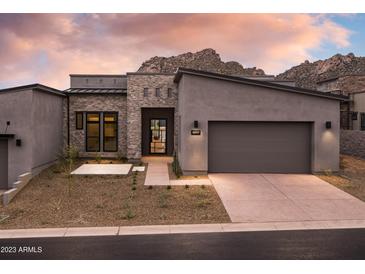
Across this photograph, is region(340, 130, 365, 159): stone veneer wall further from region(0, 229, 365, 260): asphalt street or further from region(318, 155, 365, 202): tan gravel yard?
region(0, 229, 365, 260): asphalt street

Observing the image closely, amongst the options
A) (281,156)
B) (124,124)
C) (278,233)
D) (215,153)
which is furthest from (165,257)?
(124,124)

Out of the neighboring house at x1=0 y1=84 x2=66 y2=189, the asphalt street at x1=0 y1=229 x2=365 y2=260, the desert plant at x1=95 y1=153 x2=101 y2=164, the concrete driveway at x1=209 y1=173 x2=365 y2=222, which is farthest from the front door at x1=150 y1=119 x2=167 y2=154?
the asphalt street at x1=0 y1=229 x2=365 y2=260

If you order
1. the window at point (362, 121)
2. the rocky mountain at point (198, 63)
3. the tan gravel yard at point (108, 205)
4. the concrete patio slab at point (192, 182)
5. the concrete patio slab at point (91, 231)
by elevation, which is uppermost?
the rocky mountain at point (198, 63)

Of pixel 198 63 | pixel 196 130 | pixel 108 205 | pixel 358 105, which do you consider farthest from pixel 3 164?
pixel 198 63

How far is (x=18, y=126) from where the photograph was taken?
15469 millimetres

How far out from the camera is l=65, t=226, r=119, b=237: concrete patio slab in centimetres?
873

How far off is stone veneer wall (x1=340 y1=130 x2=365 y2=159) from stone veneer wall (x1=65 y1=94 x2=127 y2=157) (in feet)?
50.0

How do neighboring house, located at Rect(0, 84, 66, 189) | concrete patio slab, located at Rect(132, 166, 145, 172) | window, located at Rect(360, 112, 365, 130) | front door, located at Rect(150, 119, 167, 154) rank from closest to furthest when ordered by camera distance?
1. neighboring house, located at Rect(0, 84, 66, 189)
2. concrete patio slab, located at Rect(132, 166, 145, 172)
3. front door, located at Rect(150, 119, 167, 154)
4. window, located at Rect(360, 112, 365, 130)

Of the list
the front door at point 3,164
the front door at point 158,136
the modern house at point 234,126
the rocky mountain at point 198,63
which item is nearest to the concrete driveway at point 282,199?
the modern house at point 234,126

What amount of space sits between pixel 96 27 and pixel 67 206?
115 ft

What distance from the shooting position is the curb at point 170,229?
8797mm

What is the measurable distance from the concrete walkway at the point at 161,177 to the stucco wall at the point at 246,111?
118 centimetres

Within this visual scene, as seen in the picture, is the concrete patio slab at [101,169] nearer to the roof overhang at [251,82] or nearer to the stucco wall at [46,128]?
the stucco wall at [46,128]

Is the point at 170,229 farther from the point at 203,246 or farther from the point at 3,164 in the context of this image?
the point at 3,164
